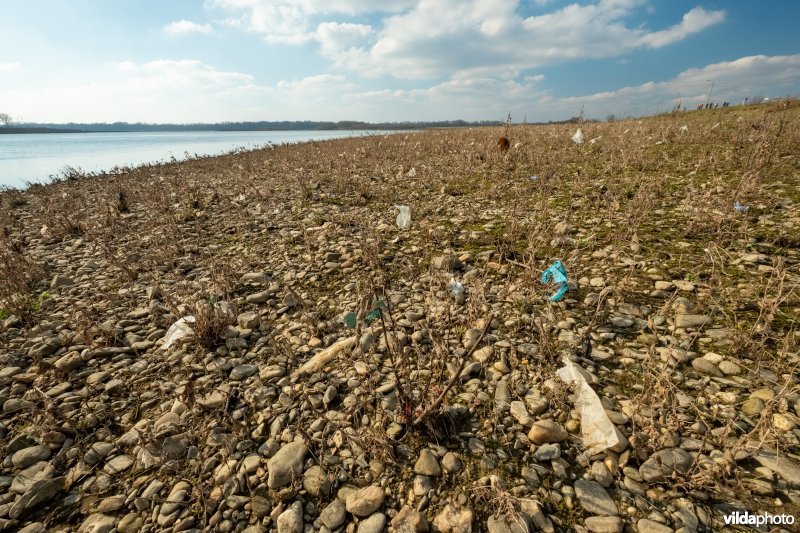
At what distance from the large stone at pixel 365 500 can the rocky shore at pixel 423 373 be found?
0.04 feet

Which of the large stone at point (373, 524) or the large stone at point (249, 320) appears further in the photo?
the large stone at point (249, 320)

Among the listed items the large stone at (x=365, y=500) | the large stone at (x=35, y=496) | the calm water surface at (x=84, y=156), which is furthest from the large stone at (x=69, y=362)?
the calm water surface at (x=84, y=156)

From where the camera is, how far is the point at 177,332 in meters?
4.11

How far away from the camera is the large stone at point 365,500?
86.4 inches

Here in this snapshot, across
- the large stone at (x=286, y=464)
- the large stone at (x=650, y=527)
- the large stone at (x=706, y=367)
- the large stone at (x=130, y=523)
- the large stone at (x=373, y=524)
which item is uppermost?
the large stone at (x=706, y=367)

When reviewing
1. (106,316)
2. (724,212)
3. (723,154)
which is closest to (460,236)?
(724,212)

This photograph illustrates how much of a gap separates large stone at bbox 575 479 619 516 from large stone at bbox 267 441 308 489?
1806 millimetres

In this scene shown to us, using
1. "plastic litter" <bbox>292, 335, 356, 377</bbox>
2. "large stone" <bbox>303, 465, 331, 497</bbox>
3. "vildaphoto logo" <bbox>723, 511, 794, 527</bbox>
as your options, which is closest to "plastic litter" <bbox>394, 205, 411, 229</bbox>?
"plastic litter" <bbox>292, 335, 356, 377</bbox>

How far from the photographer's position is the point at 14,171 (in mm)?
23234

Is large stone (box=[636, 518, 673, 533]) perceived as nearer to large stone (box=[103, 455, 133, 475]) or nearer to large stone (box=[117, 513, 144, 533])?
large stone (box=[117, 513, 144, 533])

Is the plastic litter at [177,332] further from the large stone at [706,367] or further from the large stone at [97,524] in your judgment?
the large stone at [706,367]

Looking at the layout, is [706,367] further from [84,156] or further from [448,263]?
[84,156]

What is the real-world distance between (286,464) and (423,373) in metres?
1.31

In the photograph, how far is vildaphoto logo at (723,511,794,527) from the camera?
1.88 m
